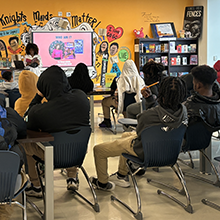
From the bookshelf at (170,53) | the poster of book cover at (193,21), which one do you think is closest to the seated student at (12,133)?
the bookshelf at (170,53)

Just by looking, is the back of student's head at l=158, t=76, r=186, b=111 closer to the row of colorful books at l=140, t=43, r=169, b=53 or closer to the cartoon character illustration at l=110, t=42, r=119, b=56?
the row of colorful books at l=140, t=43, r=169, b=53

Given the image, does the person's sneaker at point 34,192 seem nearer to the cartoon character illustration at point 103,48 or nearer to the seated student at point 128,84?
the seated student at point 128,84

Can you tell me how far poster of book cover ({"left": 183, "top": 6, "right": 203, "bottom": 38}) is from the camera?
931 centimetres

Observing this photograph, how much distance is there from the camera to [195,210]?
2.69 metres

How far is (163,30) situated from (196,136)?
696 centimetres

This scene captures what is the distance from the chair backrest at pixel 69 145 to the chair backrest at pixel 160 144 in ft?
1.62

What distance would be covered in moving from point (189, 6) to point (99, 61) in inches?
127

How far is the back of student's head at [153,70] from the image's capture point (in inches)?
166

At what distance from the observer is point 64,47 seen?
910 centimetres

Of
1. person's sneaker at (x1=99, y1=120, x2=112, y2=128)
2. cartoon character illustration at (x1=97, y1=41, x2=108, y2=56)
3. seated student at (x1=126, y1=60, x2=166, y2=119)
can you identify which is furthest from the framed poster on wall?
seated student at (x1=126, y1=60, x2=166, y2=119)

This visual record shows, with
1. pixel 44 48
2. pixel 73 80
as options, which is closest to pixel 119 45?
pixel 44 48

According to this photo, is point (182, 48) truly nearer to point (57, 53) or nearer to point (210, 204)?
point (57, 53)

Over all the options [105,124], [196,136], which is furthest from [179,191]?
[105,124]

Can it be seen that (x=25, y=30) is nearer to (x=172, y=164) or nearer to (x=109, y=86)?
(x=109, y=86)
